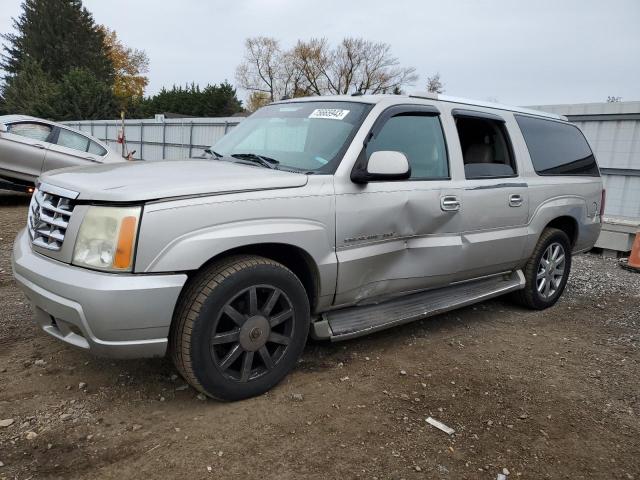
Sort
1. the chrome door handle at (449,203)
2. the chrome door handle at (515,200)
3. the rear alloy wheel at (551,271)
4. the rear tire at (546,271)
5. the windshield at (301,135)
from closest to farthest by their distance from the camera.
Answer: the windshield at (301,135) → the chrome door handle at (449,203) → the chrome door handle at (515,200) → the rear tire at (546,271) → the rear alloy wheel at (551,271)

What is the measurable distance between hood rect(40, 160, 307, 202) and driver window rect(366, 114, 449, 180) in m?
0.84

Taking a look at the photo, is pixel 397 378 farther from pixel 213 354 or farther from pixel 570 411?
pixel 213 354

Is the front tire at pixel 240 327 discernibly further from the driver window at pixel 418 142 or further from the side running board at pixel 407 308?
the driver window at pixel 418 142

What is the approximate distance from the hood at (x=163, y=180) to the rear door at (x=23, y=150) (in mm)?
6879

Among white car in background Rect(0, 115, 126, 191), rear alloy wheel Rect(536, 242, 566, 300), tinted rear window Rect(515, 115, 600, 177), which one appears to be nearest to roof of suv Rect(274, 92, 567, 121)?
tinted rear window Rect(515, 115, 600, 177)

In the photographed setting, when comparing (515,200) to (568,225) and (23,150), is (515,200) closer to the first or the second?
(568,225)

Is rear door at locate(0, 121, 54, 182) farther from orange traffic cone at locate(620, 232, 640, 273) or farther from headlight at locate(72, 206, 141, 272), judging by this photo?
orange traffic cone at locate(620, 232, 640, 273)

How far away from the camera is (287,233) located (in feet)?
9.64

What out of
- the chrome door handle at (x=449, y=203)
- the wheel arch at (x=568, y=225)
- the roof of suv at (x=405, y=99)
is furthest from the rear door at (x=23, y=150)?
the wheel arch at (x=568, y=225)

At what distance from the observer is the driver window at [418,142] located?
358cm

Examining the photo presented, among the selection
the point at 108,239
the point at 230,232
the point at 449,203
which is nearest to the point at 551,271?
the point at 449,203

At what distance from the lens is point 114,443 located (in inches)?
101

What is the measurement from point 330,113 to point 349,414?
2.06 meters

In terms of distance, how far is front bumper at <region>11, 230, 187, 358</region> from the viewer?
2.46 m
